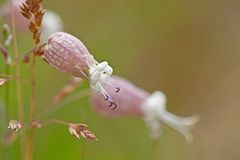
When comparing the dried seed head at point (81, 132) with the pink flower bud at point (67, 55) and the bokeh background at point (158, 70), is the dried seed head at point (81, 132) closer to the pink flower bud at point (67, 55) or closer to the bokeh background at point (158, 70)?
the pink flower bud at point (67, 55)

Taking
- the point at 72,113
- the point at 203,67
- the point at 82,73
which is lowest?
the point at 203,67

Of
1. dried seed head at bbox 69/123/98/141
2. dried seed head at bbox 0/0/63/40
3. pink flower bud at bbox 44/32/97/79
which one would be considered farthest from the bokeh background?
dried seed head at bbox 69/123/98/141

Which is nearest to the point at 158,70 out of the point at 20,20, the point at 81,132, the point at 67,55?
the point at 20,20

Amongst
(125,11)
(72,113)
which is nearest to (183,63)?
(125,11)

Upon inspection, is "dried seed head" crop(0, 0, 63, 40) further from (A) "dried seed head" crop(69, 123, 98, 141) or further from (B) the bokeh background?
(A) "dried seed head" crop(69, 123, 98, 141)

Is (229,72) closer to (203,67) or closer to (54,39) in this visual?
(203,67)

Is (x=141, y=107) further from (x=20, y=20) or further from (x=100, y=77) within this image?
(x=100, y=77)

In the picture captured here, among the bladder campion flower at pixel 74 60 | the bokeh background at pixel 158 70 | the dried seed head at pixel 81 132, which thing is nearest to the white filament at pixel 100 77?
the bladder campion flower at pixel 74 60
